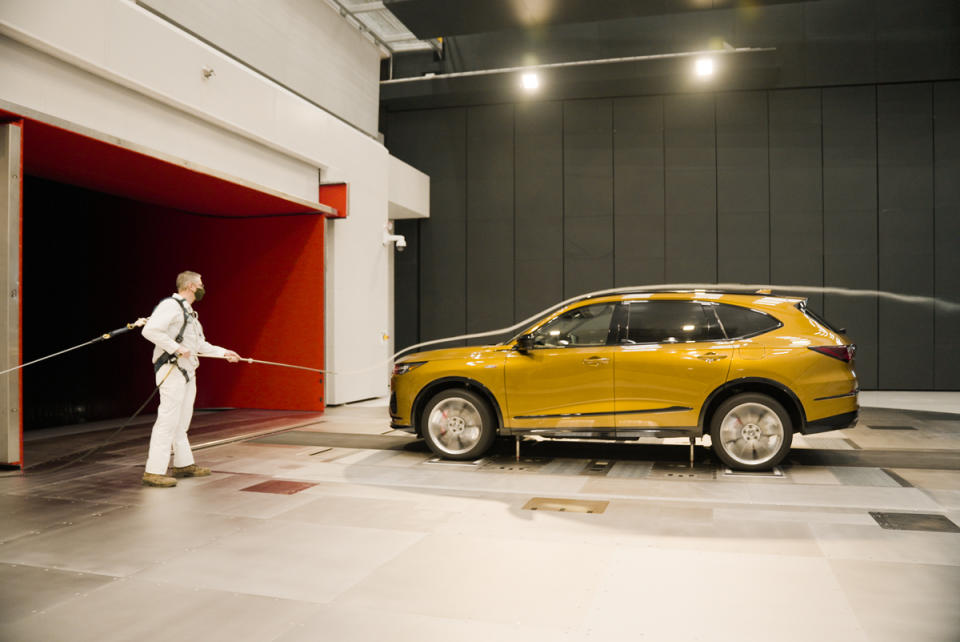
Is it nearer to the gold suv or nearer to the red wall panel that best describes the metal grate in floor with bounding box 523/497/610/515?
the gold suv

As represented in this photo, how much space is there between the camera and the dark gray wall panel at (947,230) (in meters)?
14.6

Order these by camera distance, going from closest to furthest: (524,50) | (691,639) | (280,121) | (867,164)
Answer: (691,639) < (280,121) < (867,164) < (524,50)

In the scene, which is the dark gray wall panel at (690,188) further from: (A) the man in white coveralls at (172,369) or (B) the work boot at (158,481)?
(B) the work boot at (158,481)

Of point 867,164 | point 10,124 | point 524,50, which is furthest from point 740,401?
point 524,50

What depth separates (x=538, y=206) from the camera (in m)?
16.1

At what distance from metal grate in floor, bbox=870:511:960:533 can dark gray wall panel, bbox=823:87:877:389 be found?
1061 cm

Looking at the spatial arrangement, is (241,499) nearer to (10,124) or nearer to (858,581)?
(10,124)

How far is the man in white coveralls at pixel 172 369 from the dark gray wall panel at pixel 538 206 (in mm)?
10207

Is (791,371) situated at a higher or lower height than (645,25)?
lower

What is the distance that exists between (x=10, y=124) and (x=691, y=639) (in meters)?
6.91

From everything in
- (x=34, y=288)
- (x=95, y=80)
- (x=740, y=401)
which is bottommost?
(x=740, y=401)

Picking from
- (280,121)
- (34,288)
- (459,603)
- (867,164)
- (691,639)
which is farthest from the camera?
(867,164)

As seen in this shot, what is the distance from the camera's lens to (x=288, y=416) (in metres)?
11.3

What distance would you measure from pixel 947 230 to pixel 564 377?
11.9 metres
